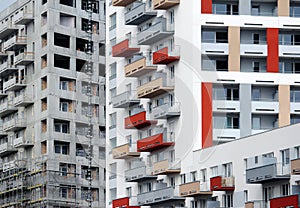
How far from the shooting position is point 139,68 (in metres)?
94.4

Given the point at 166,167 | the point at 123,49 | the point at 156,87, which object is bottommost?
the point at 166,167

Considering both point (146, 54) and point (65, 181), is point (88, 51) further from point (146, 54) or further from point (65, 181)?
point (146, 54)

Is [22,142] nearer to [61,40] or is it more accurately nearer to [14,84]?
[14,84]

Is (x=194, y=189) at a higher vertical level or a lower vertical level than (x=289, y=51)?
lower

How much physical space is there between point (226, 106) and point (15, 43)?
43464 mm

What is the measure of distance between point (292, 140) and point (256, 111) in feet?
58.8

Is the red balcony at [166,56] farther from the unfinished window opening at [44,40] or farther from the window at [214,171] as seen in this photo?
the unfinished window opening at [44,40]

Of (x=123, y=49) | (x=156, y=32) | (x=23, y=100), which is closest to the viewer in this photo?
(x=156, y=32)

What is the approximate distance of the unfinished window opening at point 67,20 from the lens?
122 metres

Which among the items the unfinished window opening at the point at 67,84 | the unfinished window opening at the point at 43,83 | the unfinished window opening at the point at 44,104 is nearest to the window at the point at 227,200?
the unfinished window opening at the point at 44,104

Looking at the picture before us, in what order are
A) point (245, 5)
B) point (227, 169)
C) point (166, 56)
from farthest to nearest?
point (245, 5) → point (166, 56) → point (227, 169)

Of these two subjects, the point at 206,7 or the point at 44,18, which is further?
the point at 44,18

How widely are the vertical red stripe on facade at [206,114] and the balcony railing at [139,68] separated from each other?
8.10 meters

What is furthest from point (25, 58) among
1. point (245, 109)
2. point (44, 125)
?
point (245, 109)
